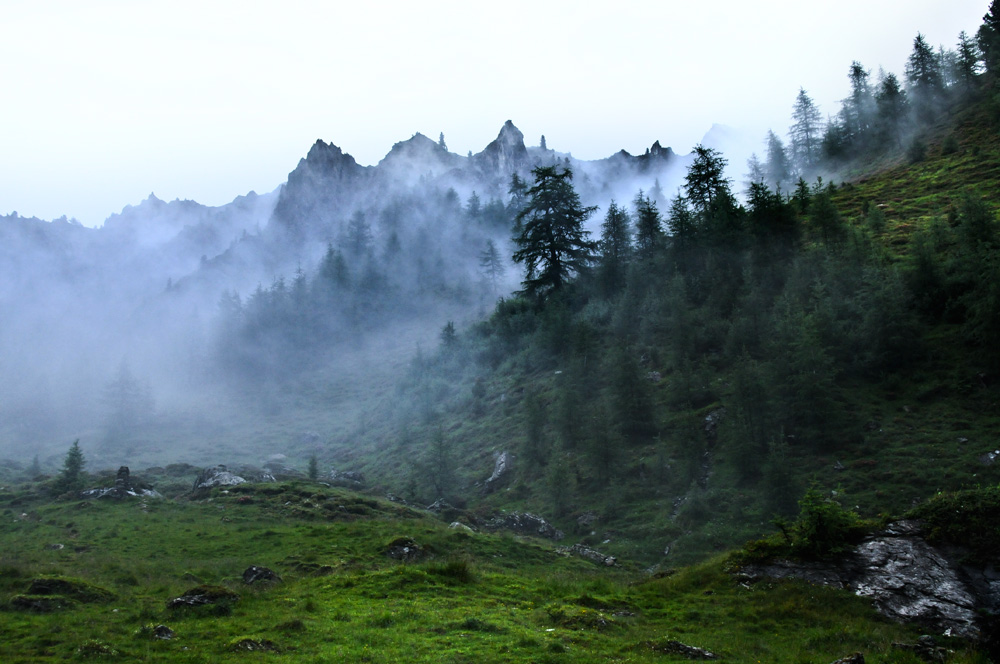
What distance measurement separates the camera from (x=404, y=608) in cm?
1847

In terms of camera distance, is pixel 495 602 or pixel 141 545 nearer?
pixel 495 602

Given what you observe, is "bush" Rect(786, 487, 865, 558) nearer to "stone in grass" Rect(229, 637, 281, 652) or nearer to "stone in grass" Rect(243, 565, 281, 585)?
"stone in grass" Rect(229, 637, 281, 652)

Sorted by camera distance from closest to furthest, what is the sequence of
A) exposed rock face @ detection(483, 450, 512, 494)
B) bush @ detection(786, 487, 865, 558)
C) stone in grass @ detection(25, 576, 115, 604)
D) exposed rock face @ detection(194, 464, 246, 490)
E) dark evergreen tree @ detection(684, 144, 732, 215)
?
stone in grass @ detection(25, 576, 115, 604) → bush @ detection(786, 487, 865, 558) → exposed rock face @ detection(194, 464, 246, 490) → exposed rock face @ detection(483, 450, 512, 494) → dark evergreen tree @ detection(684, 144, 732, 215)

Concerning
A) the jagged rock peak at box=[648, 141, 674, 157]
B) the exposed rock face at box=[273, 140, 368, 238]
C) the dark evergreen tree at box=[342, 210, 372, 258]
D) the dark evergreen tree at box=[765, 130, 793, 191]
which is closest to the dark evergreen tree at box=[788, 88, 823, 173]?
the dark evergreen tree at box=[765, 130, 793, 191]

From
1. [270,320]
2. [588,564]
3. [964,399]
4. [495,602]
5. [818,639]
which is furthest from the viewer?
[270,320]

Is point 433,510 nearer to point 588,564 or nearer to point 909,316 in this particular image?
point 588,564

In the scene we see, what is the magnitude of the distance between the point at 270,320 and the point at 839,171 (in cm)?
12404

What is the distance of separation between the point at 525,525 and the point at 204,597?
22109mm

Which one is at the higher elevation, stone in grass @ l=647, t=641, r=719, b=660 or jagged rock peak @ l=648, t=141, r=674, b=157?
jagged rock peak @ l=648, t=141, r=674, b=157

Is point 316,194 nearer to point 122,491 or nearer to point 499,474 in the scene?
point 122,491

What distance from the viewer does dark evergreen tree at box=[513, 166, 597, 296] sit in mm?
68938

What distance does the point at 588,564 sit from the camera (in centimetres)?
2888

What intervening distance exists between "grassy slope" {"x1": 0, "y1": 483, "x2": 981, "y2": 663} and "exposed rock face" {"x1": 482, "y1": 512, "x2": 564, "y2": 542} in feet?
15.3

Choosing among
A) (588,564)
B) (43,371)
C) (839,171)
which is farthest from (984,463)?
(43,371)
